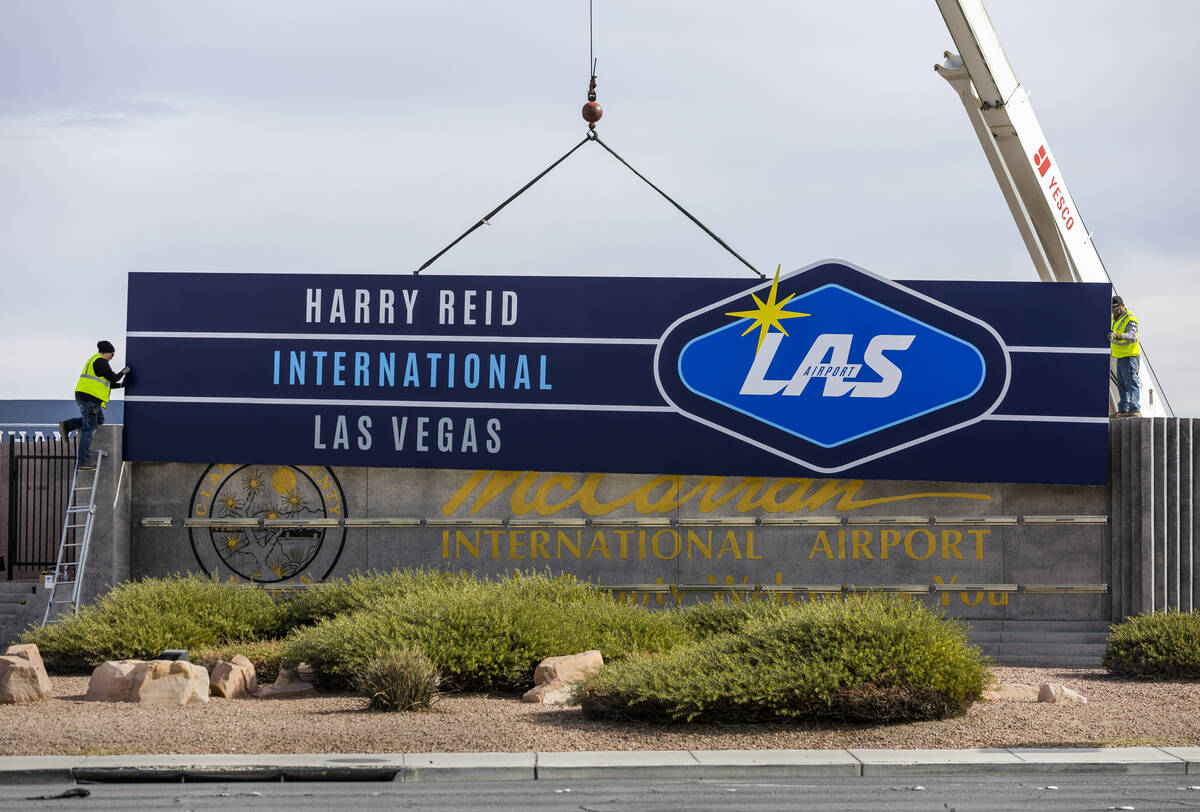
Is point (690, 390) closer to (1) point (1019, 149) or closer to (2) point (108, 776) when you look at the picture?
(1) point (1019, 149)

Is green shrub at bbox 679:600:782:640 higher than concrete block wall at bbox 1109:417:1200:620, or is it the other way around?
concrete block wall at bbox 1109:417:1200:620

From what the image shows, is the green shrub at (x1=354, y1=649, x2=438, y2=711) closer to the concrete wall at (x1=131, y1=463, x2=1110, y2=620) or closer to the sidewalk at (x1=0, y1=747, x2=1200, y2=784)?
the sidewalk at (x1=0, y1=747, x2=1200, y2=784)

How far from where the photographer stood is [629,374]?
21250mm

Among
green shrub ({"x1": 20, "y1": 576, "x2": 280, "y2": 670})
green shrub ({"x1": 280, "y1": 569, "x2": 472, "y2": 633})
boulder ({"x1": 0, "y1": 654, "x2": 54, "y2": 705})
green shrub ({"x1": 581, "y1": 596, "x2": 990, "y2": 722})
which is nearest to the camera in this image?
green shrub ({"x1": 581, "y1": 596, "x2": 990, "y2": 722})

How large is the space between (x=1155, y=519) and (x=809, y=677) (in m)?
10.0

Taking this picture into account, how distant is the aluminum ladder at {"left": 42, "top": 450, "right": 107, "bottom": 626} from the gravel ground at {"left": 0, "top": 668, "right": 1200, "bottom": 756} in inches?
268

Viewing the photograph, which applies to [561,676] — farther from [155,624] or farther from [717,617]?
[155,624]

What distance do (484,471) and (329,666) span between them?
250 inches

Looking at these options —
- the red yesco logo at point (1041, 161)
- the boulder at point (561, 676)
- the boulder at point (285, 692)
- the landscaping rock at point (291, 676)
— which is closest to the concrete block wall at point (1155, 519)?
the red yesco logo at point (1041, 161)

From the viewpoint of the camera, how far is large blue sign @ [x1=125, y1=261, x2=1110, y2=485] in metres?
20.9

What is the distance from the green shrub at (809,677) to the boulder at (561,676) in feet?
1.99

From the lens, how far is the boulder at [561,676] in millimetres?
14453

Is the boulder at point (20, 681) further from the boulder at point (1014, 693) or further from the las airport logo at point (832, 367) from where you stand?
the boulder at point (1014, 693)

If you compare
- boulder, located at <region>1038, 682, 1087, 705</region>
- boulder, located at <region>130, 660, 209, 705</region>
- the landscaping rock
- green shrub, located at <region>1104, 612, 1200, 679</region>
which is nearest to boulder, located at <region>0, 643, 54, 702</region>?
boulder, located at <region>130, 660, 209, 705</region>
